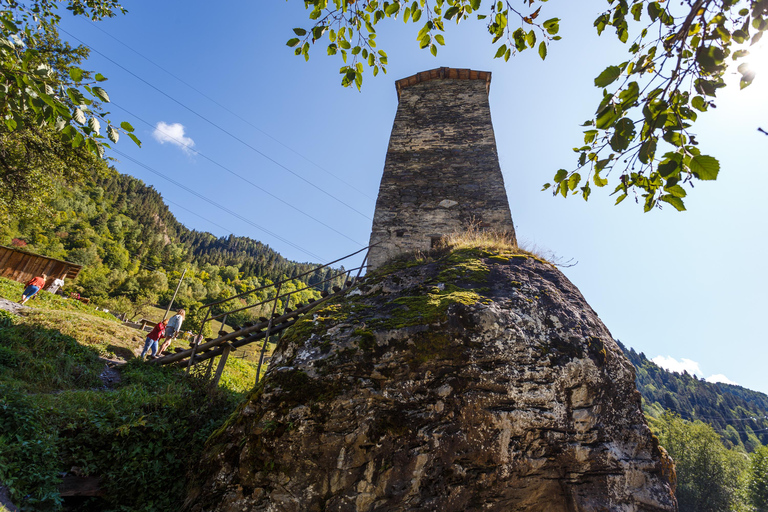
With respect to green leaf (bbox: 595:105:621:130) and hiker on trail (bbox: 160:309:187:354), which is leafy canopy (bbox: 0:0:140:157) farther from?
hiker on trail (bbox: 160:309:187:354)

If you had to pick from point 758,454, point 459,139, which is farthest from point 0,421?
point 758,454

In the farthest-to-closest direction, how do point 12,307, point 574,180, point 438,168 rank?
point 12,307, point 438,168, point 574,180

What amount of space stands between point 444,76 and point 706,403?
12337cm

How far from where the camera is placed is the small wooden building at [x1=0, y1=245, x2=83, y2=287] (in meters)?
17.2

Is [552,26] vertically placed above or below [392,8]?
below

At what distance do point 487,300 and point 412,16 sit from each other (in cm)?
310

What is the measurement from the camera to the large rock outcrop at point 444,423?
3.06m

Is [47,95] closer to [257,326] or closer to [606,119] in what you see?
[606,119]

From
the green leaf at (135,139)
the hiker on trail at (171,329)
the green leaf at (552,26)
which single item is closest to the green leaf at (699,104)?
the green leaf at (552,26)

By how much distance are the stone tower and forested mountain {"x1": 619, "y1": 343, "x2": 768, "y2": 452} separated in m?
68.7

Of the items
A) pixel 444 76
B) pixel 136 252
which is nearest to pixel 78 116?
pixel 444 76

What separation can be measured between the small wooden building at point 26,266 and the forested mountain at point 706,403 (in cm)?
7582

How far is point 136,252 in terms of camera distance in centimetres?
6825

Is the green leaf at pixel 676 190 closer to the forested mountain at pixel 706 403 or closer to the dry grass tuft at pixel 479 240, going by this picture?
the dry grass tuft at pixel 479 240
